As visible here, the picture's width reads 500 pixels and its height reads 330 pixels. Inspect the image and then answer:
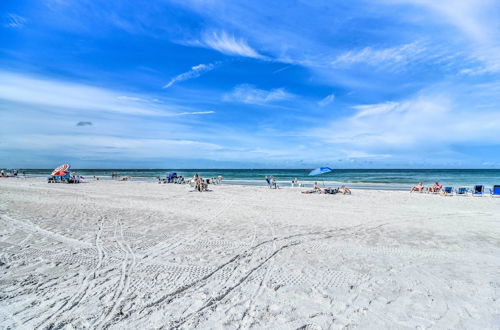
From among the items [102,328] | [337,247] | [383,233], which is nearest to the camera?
[102,328]

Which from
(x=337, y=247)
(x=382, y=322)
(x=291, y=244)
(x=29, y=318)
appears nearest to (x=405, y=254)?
(x=337, y=247)

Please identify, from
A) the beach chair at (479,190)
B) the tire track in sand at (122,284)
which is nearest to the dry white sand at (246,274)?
the tire track in sand at (122,284)

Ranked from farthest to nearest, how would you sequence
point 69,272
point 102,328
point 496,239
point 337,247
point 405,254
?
point 496,239 → point 337,247 → point 405,254 → point 69,272 → point 102,328

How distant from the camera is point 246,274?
5070mm

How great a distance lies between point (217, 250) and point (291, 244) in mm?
1922

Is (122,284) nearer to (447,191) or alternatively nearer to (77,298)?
(77,298)

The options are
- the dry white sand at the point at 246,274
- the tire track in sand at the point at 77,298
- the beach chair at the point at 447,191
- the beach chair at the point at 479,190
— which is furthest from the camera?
the beach chair at the point at 447,191

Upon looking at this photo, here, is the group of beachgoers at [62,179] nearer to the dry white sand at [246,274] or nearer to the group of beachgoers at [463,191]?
the dry white sand at [246,274]

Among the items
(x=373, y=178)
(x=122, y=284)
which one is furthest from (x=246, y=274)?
(x=373, y=178)

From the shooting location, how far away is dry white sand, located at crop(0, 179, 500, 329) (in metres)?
3.68

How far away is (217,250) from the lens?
21.1ft

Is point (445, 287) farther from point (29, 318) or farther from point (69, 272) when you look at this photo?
point (69, 272)

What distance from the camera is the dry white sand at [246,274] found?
3682 mm

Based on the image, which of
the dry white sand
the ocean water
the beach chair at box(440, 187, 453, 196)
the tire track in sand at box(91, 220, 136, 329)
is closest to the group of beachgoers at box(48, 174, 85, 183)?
the ocean water
